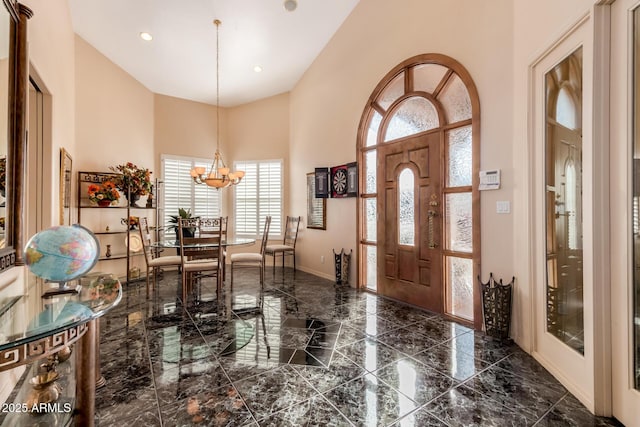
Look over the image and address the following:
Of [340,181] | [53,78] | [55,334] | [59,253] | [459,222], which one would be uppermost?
[53,78]

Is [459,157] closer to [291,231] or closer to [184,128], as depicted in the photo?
[291,231]

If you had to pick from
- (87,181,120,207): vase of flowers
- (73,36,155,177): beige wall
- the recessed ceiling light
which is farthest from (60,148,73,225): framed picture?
the recessed ceiling light

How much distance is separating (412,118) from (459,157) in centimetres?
90

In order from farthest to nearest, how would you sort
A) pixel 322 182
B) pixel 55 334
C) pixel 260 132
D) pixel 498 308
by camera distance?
1. pixel 260 132
2. pixel 322 182
3. pixel 498 308
4. pixel 55 334

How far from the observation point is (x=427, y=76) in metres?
3.60

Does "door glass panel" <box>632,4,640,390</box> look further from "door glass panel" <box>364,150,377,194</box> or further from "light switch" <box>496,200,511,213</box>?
"door glass panel" <box>364,150,377,194</box>

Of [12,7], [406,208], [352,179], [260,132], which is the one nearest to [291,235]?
[352,179]

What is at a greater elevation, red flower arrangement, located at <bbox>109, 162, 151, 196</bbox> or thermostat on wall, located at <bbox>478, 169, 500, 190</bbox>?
red flower arrangement, located at <bbox>109, 162, 151, 196</bbox>

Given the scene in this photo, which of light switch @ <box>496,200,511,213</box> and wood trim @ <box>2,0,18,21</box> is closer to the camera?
wood trim @ <box>2,0,18,21</box>

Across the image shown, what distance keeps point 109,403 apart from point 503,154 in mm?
3633

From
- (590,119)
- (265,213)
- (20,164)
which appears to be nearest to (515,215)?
(590,119)

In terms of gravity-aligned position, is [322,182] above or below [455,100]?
below

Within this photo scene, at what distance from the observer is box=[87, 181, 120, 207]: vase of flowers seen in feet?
14.1

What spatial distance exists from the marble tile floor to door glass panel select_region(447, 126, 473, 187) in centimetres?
156
